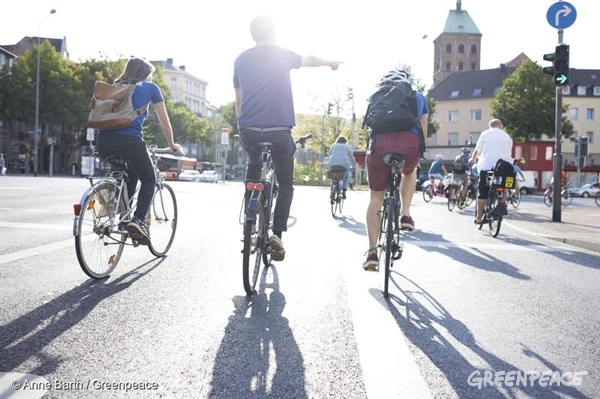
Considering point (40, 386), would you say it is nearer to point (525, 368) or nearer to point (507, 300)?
point (525, 368)

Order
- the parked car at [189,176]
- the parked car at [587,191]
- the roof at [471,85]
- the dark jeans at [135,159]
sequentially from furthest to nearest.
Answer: the roof at [471,85] < the parked car at [189,176] < the parked car at [587,191] < the dark jeans at [135,159]

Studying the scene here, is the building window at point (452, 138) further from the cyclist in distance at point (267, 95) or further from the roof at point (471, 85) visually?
the cyclist in distance at point (267, 95)

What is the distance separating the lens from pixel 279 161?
4.55 m

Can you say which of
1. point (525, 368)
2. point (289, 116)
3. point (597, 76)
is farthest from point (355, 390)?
point (597, 76)

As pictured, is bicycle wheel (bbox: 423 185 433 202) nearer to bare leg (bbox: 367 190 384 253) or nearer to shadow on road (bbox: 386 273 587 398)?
bare leg (bbox: 367 190 384 253)

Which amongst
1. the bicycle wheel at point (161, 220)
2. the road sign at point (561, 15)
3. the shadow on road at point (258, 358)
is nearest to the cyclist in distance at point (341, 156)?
the road sign at point (561, 15)

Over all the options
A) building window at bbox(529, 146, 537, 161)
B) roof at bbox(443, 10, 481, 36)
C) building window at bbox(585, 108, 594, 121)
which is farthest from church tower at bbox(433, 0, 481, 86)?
building window at bbox(529, 146, 537, 161)

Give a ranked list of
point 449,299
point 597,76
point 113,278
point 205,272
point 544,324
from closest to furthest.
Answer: point 544,324 → point 449,299 → point 113,278 → point 205,272 → point 597,76

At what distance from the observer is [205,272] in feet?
16.1

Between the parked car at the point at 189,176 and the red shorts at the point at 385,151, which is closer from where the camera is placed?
the red shorts at the point at 385,151

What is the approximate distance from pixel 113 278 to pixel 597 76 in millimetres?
93432

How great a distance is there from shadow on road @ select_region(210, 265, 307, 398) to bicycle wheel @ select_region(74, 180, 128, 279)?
133 centimetres

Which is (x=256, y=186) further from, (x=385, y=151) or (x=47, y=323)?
(x=47, y=323)

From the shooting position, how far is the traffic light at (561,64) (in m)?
11.7
